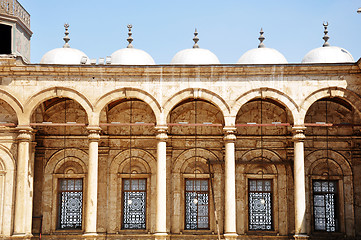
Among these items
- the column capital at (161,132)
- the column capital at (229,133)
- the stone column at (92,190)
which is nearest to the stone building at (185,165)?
the stone column at (92,190)

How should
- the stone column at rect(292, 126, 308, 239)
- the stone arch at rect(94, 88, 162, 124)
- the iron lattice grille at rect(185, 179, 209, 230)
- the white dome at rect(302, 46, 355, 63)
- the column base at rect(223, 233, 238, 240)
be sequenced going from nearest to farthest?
the stone column at rect(292, 126, 308, 239), the column base at rect(223, 233, 238, 240), the stone arch at rect(94, 88, 162, 124), the iron lattice grille at rect(185, 179, 209, 230), the white dome at rect(302, 46, 355, 63)

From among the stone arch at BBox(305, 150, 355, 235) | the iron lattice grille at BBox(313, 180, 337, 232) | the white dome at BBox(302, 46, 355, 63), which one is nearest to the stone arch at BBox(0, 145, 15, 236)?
the stone arch at BBox(305, 150, 355, 235)

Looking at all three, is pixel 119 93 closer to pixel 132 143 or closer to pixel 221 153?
pixel 132 143

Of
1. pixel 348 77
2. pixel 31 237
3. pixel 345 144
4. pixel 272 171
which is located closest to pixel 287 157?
pixel 272 171

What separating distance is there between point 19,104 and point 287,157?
36.3 ft

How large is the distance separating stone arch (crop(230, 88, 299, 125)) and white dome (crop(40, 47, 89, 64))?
7448mm

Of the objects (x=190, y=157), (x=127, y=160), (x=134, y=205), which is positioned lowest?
(x=134, y=205)

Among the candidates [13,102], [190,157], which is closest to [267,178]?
[190,157]

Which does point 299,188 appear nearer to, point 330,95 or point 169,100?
point 330,95

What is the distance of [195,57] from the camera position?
78.2 ft

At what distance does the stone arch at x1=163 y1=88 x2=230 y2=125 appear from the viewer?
20.5 m

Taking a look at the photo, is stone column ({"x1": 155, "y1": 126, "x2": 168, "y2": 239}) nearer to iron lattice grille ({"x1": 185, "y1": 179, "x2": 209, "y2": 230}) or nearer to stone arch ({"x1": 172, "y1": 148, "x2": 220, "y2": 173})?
stone arch ({"x1": 172, "y1": 148, "x2": 220, "y2": 173})

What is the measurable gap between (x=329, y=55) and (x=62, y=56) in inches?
450

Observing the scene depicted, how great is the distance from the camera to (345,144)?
76.4ft
